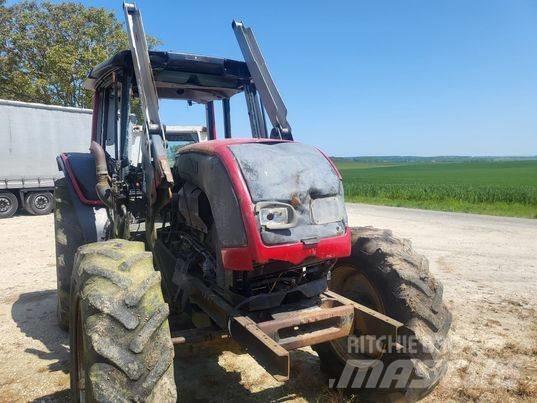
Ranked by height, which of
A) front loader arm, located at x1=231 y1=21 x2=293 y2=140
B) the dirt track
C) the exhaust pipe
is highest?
front loader arm, located at x1=231 y1=21 x2=293 y2=140

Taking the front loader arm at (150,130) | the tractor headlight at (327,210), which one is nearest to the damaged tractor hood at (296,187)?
the tractor headlight at (327,210)

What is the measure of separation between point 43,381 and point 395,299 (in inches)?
110

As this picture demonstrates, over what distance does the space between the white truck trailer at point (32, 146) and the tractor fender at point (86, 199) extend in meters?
11.5

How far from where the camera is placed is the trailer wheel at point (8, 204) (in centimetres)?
1451

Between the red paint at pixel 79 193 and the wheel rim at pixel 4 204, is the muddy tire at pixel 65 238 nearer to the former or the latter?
the red paint at pixel 79 193

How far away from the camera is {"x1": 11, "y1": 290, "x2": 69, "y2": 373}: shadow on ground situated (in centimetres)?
400

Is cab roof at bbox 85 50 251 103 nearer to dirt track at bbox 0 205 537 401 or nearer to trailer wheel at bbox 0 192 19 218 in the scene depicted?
dirt track at bbox 0 205 537 401

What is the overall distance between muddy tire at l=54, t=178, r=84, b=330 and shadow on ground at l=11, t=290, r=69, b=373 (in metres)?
0.30

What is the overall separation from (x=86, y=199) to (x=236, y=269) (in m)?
2.28

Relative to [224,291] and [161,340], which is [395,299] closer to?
[224,291]

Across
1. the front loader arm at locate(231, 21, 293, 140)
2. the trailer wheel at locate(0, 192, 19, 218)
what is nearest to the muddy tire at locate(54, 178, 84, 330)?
the front loader arm at locate(231, 21, 293, 140)

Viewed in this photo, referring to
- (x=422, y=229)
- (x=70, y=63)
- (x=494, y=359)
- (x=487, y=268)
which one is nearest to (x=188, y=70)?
(x=494, y=359)

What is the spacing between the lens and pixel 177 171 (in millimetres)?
3410

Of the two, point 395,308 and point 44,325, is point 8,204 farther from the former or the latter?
point 395,308
